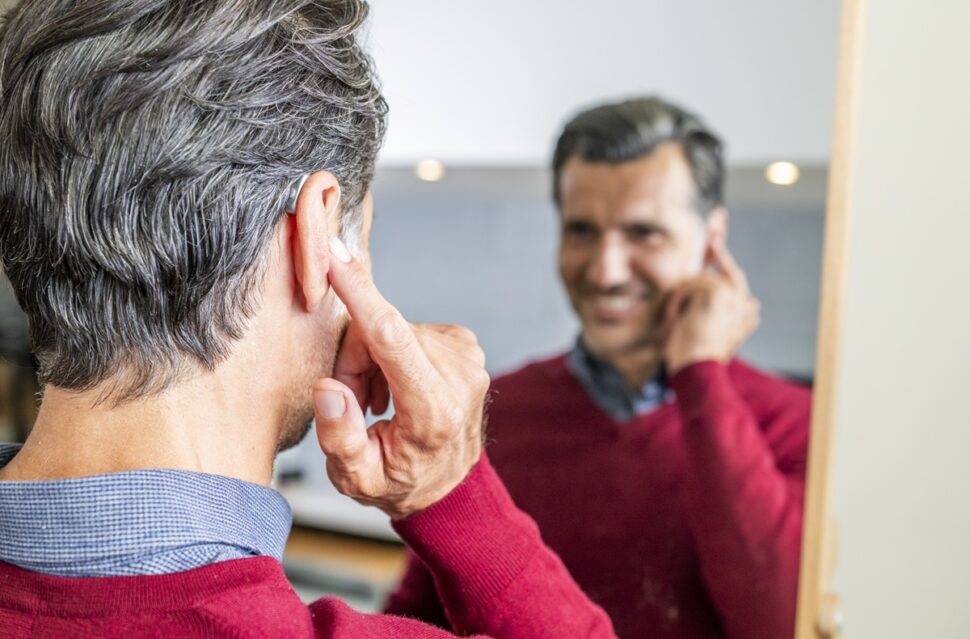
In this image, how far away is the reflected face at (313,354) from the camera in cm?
75

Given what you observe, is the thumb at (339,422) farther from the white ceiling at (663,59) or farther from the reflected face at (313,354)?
the white ceiling at (663,59)

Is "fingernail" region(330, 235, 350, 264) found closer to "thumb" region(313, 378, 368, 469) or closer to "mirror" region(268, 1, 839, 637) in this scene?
"thumb" region(313, 378, 368, 469)

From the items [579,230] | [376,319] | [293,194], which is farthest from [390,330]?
[579,230]

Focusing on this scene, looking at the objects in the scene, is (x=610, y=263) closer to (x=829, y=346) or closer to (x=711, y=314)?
(x=711, y=314)

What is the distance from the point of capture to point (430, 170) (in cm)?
110

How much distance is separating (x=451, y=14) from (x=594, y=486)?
0.52 metres

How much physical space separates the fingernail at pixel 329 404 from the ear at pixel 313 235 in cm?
7

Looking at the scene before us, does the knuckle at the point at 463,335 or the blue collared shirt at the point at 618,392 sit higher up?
the knuckle at the point at 463,335

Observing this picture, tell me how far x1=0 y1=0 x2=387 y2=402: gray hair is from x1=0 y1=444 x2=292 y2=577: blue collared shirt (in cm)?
7

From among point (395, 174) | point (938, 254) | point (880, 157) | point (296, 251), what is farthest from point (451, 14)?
point (938, 254)

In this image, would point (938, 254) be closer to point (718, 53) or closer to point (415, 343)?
point (718, 53)

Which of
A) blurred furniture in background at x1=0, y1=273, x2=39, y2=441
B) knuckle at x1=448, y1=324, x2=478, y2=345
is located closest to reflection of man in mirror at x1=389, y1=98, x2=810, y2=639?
knuckle at x1=448, y1=324, x2=478, y2=345

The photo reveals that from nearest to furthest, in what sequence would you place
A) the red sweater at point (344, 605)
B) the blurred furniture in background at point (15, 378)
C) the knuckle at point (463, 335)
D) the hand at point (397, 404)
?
the red sweater at point (344, 605) < the hand at point (397, 404) < the knuckle at point (463, 335) < the blurred furniture in background at point (15, 378)

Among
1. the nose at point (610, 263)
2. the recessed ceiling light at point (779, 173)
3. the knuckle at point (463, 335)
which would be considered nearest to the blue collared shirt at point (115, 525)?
the knuckle at point (463, 335)
